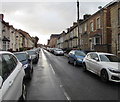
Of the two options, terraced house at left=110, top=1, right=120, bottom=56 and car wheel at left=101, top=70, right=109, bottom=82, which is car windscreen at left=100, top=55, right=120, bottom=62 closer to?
car wheel at left=101, top=70, right=109, bottom=82

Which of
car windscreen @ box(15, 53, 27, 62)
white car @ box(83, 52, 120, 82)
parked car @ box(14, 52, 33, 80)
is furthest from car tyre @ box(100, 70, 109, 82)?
car windscreen @ box(15, 53, 27, 62)

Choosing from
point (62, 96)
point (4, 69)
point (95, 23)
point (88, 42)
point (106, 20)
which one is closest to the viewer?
point (4, 69)

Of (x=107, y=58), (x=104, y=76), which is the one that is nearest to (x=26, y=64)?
(x=104, y=76)

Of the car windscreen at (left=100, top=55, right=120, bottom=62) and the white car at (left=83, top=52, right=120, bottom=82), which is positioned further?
the car windscreen at (left=100, top=55, right=120, bottom=62)

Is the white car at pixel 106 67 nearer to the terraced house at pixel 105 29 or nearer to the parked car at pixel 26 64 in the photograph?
the parked car at pixel 26 64

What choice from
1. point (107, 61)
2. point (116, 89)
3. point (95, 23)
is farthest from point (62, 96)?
point (95, 23)

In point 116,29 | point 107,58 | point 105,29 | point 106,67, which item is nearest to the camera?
point 106,67

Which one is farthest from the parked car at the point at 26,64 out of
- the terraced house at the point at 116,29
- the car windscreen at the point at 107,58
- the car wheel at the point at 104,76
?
the terraced house at the point at 116,29

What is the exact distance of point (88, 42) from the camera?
99.3 ft

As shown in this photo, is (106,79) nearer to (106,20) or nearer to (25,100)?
(25,100)

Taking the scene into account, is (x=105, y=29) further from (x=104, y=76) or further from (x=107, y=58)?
(x=104, y=76)

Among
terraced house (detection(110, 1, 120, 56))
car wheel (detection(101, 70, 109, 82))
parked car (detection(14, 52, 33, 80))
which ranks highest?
terraced house (detection(110, 1, 120, 56))

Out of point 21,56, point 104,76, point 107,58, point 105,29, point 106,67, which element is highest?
point 105,29

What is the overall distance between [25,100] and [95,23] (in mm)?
23451
